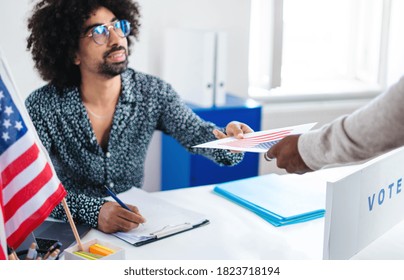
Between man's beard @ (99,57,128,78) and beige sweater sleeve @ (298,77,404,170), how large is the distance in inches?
37.9

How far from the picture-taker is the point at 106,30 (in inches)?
81.9

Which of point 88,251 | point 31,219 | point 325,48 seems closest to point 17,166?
point 31,219

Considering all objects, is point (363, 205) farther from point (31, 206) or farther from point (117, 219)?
point (31, 206)

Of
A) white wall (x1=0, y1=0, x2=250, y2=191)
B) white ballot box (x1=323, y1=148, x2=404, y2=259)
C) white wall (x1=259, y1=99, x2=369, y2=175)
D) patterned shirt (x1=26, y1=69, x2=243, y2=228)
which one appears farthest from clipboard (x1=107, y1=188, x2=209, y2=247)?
white wall (x1=259, y1=99, x2=369, y2=175)

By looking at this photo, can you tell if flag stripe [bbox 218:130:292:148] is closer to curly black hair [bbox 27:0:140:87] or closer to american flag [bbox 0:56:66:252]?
american flag [bbox 0:56:66:252]

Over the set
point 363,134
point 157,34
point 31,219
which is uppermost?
point 157,34

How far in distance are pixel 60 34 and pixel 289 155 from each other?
3.76ft

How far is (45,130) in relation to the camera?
2.02 meters

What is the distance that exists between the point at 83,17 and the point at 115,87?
0.27 meters

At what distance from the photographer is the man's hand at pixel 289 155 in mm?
1330

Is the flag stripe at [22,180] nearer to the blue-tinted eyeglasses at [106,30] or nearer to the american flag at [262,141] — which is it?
the american flag at [262,141]
